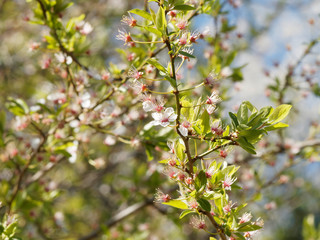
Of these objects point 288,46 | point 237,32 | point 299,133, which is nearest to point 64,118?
point 237,32

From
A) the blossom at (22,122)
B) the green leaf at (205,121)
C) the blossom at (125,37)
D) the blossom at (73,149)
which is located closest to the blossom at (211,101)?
the green leaf at (205,121)

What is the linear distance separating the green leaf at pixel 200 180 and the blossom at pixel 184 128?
0.12 m

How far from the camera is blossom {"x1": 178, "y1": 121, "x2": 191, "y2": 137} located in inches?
36.4

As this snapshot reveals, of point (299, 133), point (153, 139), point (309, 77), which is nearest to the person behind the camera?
point (153, 139)

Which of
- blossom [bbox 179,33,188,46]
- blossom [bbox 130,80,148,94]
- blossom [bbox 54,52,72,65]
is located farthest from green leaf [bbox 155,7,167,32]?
blossom [bbox 54,52,72,65]

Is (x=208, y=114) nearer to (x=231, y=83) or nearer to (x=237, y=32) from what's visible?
(x=231, y=83)

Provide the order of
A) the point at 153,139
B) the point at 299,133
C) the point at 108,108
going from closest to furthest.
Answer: the point at 153,139, the point at 108,108, the point at 299,133

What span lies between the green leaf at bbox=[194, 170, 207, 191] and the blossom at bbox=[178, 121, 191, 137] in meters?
0.12

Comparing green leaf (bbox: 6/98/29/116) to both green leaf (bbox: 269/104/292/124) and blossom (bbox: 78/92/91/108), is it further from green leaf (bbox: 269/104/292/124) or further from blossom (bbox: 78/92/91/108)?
green leaf (bbox: 269/104/292/124)

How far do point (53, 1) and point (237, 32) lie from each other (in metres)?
1.23

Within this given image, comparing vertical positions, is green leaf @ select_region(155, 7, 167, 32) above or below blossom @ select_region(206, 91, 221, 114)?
above

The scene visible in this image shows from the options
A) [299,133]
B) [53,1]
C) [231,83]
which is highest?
[53,1]

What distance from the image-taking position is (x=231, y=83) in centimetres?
213

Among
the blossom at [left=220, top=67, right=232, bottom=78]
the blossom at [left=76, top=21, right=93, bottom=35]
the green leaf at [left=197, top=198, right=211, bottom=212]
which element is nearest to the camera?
the green leaf at [left=197, top=198, right=211, bottom=212]
